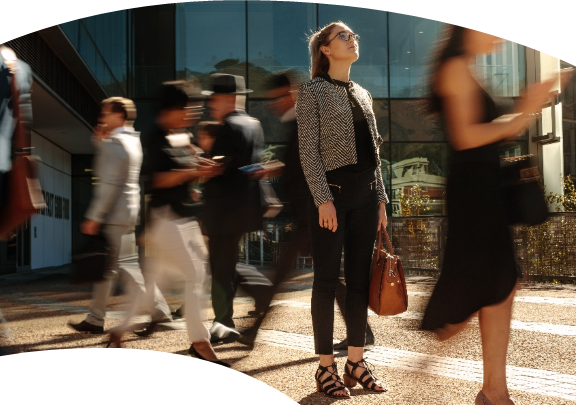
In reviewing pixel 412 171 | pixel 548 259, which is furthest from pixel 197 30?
pixel 548 259

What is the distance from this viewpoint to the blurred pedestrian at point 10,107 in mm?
3143

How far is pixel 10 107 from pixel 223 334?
2.15 m

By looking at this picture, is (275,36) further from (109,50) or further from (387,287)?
(387,287)

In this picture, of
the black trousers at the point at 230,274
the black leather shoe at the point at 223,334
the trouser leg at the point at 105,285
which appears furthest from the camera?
the black leather shoe at the point at 223,334

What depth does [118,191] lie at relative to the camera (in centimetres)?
421

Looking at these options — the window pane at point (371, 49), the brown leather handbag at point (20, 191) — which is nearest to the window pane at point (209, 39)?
the window pane at point (371, 49)

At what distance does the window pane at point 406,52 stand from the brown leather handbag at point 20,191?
14.2 metres

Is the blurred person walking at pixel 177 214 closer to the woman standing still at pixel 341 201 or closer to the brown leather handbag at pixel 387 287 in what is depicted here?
the woman standing still at pixel 341 201

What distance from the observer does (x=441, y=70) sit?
104 inches

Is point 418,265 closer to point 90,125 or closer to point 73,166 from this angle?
point 90,125

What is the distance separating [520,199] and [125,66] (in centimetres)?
1599

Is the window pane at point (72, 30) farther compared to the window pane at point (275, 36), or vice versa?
the window pane at point (275, 36)

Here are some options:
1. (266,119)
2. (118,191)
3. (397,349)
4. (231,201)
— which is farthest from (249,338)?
(266,119)

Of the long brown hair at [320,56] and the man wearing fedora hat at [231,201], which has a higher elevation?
the long brown hair at [320,56]
